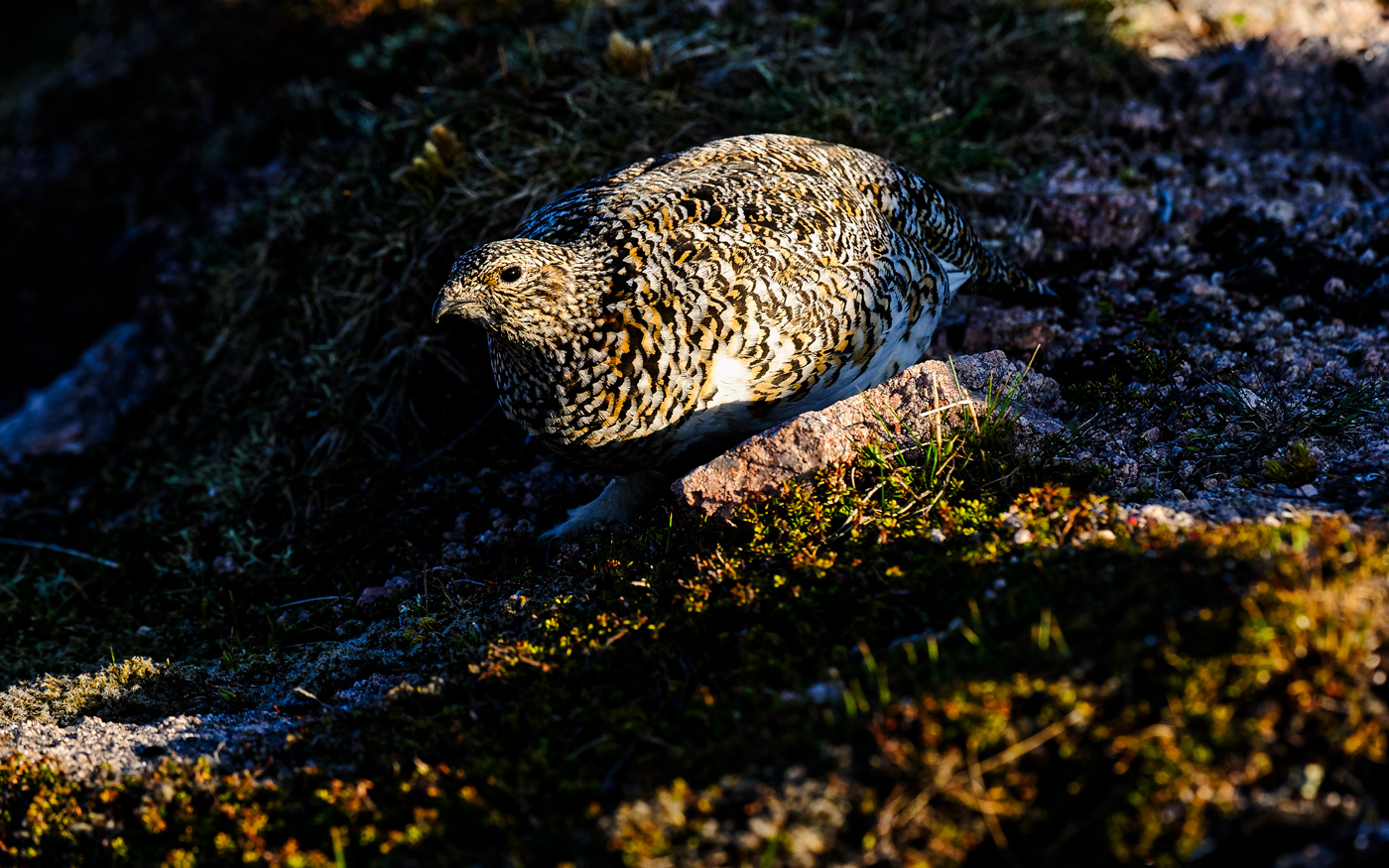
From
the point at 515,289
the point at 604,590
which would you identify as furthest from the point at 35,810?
the point at 515,289

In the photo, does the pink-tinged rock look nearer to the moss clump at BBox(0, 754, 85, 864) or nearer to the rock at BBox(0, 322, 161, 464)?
the moss clump at BBox(0, 754, 85, 864)

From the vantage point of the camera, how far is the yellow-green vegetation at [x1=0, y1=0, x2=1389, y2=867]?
2377mm

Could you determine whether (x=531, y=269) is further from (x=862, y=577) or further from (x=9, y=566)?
(x=9, y=566)

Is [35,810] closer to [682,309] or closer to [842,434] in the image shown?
[682,309]

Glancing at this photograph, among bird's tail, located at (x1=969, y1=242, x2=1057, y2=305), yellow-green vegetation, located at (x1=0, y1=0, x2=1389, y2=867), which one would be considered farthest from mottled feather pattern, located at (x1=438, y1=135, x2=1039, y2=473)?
bird's tail, located at (x1=969, y1=242, x2=1057, y2=305)

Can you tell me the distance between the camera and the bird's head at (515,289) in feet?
11.6

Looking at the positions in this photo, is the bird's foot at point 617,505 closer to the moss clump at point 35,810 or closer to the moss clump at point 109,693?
the moss clump at point 109,693

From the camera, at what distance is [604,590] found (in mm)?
3547

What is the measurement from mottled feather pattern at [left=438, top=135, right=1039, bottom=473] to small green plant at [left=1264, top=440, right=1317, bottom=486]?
1.57 m

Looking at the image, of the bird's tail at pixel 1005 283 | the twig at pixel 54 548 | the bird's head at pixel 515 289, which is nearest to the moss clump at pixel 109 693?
the twig at pixel 54 548

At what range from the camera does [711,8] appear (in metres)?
6.94

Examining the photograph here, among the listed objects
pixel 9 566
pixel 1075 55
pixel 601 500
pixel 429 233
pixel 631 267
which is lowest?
pixel 9 566

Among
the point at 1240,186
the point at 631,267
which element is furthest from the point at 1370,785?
the point at 1240,186

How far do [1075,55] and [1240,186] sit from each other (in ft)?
4.92
